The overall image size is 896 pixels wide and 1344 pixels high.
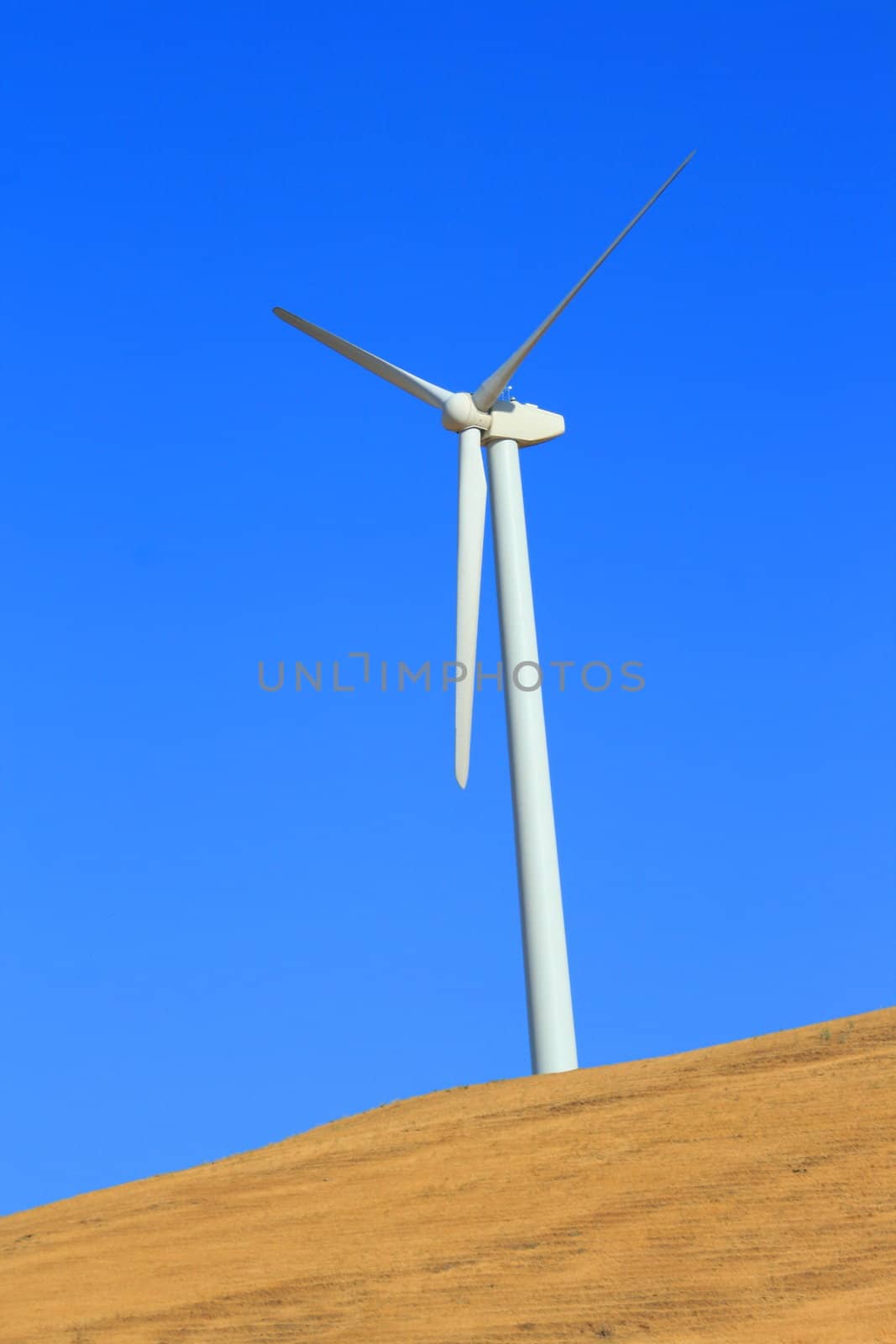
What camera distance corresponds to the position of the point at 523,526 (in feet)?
110

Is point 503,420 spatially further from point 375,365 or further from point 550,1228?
point 550,1228

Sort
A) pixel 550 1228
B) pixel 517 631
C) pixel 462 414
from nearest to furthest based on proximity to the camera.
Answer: pixel 550 1228 → pixel 517 631 → pixel 462 414

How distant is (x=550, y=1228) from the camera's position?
1831 cm

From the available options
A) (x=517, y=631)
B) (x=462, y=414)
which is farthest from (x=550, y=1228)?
(x=462, y=414)

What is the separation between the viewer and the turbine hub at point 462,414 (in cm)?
3400

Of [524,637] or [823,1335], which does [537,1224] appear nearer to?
[823,1335]

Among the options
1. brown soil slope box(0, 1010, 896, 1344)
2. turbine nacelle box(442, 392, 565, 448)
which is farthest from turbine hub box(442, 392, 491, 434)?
brown soil slope box(0, 1010, 896, 1344)

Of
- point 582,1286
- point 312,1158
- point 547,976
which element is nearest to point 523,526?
point 547,976

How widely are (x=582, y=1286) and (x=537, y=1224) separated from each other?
1863 mm

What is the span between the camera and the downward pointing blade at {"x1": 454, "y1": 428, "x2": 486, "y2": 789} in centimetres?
3144

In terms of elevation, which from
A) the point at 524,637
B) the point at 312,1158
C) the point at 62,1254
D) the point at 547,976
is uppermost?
the point at 524,637

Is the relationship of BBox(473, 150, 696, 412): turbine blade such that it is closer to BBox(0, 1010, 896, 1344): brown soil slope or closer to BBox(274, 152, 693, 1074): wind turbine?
BBox(274, 152, 693, 1074): wind turbine

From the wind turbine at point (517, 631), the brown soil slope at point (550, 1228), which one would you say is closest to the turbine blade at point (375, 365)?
the wind turbine at point (517, 631)

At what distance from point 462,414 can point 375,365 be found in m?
3.07
